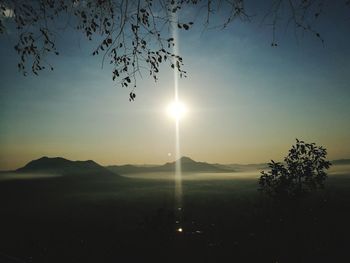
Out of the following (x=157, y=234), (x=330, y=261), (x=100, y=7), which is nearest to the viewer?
(x=100, y=7)

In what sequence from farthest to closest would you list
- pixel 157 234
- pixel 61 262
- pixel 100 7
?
pixel 61 262 < pixel 157 234 < pixel 100 7

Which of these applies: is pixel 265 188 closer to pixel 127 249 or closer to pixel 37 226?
pixel 127 249

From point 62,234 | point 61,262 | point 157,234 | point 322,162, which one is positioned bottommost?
point 62,234

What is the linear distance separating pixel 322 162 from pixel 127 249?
19.2 metres

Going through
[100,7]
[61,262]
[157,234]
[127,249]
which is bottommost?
[61,262]

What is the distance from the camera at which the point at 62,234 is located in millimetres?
141750

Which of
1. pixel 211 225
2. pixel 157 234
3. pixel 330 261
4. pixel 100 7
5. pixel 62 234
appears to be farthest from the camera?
pixel 211 225

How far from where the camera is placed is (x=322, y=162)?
23.8m

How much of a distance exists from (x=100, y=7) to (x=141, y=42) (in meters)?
0.97

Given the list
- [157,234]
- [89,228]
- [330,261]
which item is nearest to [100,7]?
[157,234]

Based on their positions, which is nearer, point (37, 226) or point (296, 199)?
point (296, 199)

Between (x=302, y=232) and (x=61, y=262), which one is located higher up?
(x=302, y=232)

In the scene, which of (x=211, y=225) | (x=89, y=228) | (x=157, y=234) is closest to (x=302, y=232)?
(x=157, y=234)

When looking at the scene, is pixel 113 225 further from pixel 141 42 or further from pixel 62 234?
pixel 141 42
